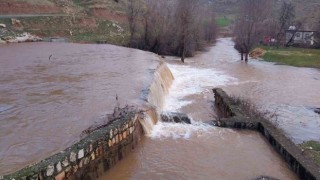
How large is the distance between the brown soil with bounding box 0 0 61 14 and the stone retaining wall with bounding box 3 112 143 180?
1638 inches

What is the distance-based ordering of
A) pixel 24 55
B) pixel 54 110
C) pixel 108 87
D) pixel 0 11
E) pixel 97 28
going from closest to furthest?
pixel 54 110
pixel 108 87
pixel 24 55
pixel 0 11
pixel 97 28

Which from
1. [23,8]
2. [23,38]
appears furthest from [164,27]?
[23,8]

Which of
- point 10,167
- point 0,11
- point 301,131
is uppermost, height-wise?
point 0,11

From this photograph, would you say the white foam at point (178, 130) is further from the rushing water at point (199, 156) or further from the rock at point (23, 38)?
the rock at point (23, 38)

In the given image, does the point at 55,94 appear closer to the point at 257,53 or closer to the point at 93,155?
the point at 93,155

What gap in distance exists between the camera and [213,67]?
114 ft

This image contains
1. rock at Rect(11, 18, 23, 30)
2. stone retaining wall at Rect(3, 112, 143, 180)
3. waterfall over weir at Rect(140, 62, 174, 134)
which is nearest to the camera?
stone retaining wall at Rect(3, 112, 143, 180)

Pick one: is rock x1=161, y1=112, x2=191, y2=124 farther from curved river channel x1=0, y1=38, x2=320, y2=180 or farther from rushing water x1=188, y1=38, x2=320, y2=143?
rushing water x1=188, y1=38, x2=320, y2=143

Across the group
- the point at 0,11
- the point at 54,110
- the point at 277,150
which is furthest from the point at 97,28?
the point at 277,150

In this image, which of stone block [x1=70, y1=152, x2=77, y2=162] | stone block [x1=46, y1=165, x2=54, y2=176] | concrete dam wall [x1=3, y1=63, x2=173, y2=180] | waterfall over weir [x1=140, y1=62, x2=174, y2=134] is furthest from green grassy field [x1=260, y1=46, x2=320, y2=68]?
stone block [x1=46, y1=165, x2=54, y2=176]

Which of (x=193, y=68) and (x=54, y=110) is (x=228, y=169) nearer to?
(x=54, y=110)

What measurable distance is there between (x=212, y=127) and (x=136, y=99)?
3.60m

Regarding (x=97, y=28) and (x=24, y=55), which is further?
(x=97, y=28)

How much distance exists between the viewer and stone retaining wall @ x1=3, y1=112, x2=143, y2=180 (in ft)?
26.3
